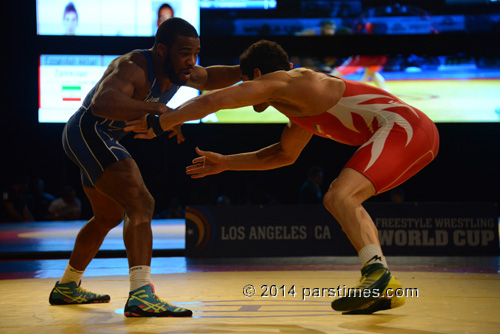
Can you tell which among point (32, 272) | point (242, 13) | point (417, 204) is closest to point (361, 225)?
point (32, 272)

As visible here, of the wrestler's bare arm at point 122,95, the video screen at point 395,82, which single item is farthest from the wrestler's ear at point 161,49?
the video screen at point 395,82

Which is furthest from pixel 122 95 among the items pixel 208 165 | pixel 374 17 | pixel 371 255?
pixel 374 17

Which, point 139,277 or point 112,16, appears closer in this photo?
point 139,277

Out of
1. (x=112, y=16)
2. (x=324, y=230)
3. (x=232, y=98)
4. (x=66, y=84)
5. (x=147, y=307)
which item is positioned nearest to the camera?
(x=232, y=98)

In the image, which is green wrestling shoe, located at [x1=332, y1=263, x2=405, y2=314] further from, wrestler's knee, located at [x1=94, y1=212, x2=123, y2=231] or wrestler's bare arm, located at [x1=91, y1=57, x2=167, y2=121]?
wrestler's knee, located at [x1=94, y1=212, x2=123, y2=231]

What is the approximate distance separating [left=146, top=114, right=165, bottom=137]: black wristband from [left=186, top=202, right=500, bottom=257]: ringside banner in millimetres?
3542

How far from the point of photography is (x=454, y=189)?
13.0 meters

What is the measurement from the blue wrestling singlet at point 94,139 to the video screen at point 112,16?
824cm

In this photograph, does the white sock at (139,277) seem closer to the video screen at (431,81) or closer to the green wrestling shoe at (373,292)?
the green wrestling shoe at (373,292)

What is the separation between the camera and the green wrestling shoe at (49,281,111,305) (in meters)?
3.62

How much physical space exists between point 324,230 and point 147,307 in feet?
12.5

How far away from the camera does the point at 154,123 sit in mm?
3090

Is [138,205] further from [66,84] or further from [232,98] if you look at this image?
[66,84]

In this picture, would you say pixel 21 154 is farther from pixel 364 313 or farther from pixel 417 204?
pixel 364 313
